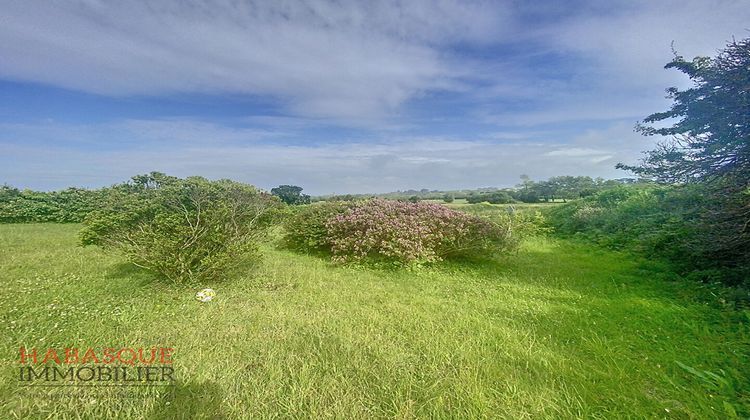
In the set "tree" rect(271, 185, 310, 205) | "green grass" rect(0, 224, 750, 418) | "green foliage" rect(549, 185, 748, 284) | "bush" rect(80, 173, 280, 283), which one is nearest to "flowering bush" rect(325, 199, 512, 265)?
"green grass" rect(0, 224, 750, 418)

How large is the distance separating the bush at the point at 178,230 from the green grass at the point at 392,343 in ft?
1.44

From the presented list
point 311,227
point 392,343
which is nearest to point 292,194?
point 311,227

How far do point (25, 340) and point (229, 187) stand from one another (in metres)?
4.35

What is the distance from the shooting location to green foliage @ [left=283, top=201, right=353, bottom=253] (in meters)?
8.41

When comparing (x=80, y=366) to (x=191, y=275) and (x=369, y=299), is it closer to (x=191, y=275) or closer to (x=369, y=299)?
(x=191, y=275)

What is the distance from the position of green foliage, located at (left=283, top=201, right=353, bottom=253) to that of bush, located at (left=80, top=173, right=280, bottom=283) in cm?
237

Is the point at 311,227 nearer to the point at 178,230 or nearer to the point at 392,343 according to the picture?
the point at 178,230

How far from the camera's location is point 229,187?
22.5 feet

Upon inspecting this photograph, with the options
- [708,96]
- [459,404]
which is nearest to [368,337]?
[459,404]

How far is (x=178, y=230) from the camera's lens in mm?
5020

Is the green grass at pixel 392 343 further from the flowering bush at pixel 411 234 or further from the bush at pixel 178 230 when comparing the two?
the flowering bush at pixel 411 234

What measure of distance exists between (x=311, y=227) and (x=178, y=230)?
392 centimetres

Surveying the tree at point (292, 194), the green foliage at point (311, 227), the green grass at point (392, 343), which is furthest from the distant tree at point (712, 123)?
the tree at point (292, 194)

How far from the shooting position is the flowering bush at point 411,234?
21.5ft
